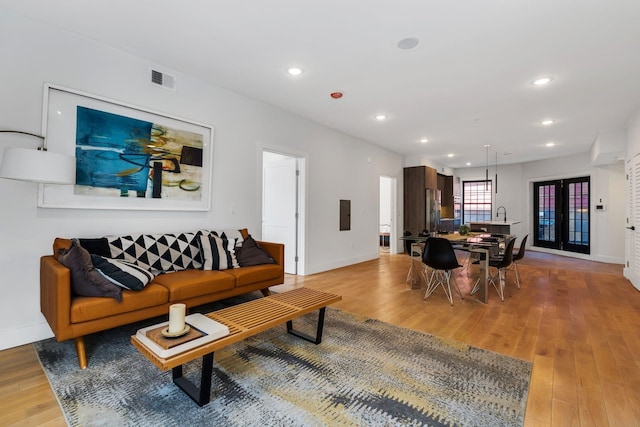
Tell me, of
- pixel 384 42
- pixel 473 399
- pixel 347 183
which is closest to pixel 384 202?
pixel 347 183

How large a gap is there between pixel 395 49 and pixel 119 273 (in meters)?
3.27

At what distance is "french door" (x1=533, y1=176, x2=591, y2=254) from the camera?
7996 millimetres

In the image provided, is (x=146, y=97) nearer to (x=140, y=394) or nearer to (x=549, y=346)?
(x=140, y=394)

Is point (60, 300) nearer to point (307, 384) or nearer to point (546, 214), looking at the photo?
point (307, 384)

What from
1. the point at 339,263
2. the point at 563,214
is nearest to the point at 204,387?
the point at 339,263

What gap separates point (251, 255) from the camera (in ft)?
12.3

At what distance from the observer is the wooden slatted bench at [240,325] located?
1.64 metres

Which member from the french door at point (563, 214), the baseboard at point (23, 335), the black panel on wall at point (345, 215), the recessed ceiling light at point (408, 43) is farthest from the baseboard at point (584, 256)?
the baseboard at point (23, 335)

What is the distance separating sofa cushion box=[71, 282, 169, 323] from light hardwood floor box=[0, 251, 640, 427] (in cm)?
46

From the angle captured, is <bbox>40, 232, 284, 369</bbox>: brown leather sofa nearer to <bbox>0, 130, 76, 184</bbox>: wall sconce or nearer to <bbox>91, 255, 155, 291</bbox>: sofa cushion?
<bbox>91, 255, 155, 291</bbox>: sofa cushion

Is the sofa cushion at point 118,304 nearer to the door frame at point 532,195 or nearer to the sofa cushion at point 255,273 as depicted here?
the sofa cushion at point 255,273

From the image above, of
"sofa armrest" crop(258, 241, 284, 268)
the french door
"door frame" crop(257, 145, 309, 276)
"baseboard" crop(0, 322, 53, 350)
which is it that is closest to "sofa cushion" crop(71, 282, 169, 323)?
"baseboard" crop(0, 322, 53, 350)

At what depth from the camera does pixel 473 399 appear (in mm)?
1904

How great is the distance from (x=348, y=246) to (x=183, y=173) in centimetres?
376
